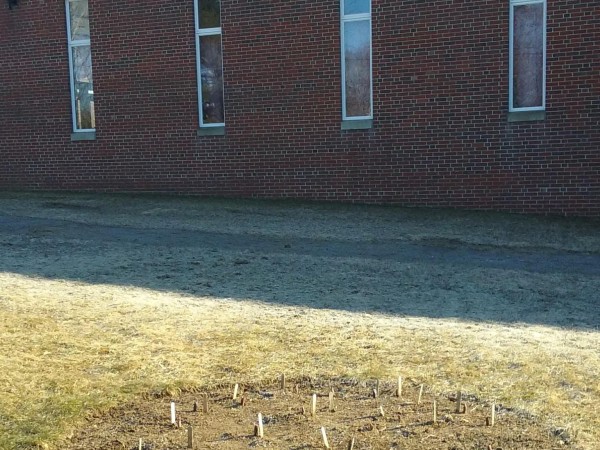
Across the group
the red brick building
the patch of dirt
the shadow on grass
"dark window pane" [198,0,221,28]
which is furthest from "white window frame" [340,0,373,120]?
the patch of dirt

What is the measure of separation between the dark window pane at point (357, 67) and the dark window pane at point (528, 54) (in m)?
2.73

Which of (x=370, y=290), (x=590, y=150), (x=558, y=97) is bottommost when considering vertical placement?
(x=370, y=290)

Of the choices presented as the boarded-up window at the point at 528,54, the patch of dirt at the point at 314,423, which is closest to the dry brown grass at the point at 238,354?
the patch of dirt at the point at 314,423

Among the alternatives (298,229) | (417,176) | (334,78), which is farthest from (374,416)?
(334,78)

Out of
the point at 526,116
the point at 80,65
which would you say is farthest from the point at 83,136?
the point at 526,116

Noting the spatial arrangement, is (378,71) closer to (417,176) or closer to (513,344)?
(417,176)

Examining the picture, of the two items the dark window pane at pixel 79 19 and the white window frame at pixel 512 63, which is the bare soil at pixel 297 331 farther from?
the dark window pane at pixel 79 19

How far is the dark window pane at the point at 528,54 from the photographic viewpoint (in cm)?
1277

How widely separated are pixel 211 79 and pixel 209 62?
1.16 ft

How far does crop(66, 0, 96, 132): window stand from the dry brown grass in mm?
9882

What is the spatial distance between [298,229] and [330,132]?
338cm

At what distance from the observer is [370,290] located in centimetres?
774

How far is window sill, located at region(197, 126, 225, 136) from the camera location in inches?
594

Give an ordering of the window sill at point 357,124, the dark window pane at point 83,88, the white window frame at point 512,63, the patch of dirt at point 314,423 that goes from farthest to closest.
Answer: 1. the dark window pane at point 83,88
2. the window sill at point 357,124
3. the white window frame at point 512,63
4. the patch of dirt at point 314,423
